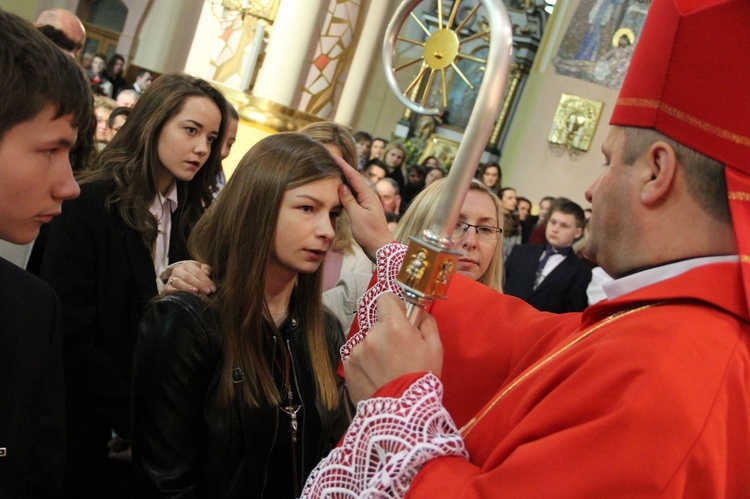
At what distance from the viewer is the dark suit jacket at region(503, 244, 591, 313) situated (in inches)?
241

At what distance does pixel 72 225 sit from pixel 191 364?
1.02 metres

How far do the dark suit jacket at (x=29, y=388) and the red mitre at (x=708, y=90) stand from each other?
1.29 meters

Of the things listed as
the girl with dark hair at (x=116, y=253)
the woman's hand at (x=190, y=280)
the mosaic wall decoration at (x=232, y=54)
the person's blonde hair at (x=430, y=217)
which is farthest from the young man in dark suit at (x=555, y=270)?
the woman's hand at (x=190, y=280)

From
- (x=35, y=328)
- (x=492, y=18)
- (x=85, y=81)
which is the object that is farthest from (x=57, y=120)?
(x=492, y=18)

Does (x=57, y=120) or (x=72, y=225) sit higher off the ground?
(x=57, y=120)

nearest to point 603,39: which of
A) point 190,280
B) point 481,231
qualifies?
point 481,231

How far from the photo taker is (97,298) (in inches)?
112

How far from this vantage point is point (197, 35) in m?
6.43

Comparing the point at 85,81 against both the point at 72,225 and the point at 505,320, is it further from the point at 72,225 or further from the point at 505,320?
the point at 72,225

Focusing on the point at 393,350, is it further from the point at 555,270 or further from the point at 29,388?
the point at 555,270

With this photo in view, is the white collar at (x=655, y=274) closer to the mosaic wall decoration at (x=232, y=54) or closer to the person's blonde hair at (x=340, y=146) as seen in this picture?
the person's blonde hair at (x=340, y=146)

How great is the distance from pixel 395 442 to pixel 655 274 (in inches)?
20.1

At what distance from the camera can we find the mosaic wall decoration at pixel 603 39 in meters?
11.8

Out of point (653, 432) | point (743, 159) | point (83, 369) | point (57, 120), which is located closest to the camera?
point (653, 432)
